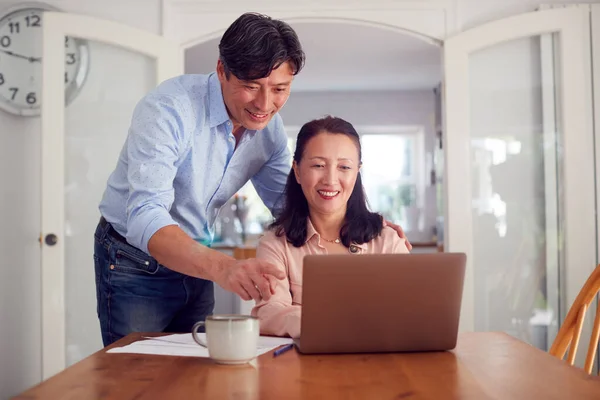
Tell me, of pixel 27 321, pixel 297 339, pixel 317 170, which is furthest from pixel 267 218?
pixel 297 339

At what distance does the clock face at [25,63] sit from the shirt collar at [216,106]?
6.83 feet

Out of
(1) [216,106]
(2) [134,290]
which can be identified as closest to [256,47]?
(1) [216,106]

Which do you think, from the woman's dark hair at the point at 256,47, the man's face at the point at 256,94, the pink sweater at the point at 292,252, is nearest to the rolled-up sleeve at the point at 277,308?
the pink sweater at the point at 292,252

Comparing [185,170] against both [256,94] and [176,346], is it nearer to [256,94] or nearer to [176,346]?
[256,94]

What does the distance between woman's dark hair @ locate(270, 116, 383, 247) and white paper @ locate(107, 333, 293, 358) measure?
0.55 m

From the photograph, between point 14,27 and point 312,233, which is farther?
point 14,27

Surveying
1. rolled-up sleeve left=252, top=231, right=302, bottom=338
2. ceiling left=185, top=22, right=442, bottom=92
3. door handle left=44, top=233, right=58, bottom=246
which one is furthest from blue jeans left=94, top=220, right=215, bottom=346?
ceiling left=185, top=22, right=442, bottom=92

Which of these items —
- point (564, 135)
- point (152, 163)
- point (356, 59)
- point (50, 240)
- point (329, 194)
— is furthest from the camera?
point (356, 59)

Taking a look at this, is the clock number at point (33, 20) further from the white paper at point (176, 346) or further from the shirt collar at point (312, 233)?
the white paper at point (176, 346)

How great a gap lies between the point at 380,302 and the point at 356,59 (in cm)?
565

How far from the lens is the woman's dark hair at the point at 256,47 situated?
173 cm

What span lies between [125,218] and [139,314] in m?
0.26

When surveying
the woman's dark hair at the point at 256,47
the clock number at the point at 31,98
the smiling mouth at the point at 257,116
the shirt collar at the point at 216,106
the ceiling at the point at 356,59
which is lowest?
the smiling mouth at the point at 257,116

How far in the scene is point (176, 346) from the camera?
1.38 m
